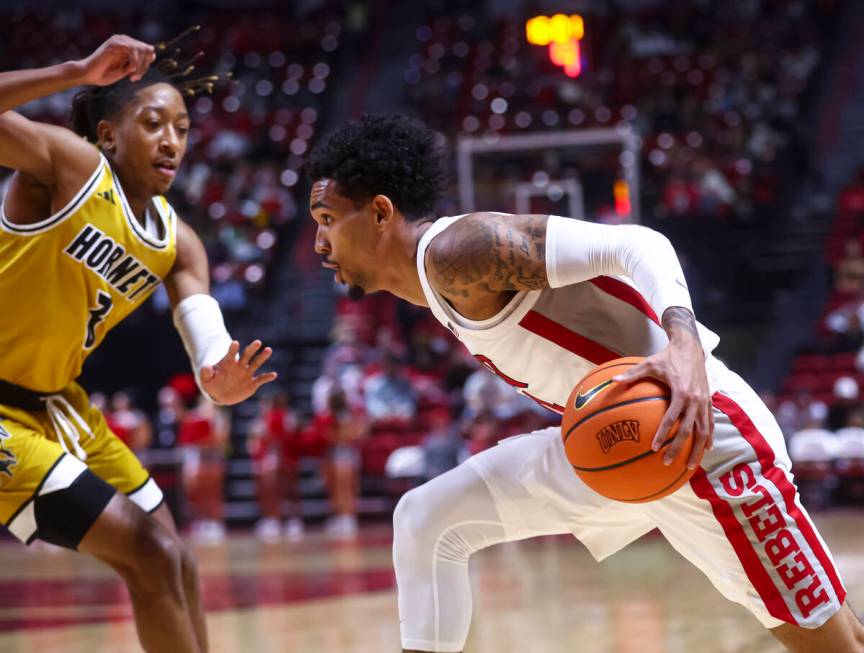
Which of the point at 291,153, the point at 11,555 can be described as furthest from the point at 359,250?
the point at 291,153

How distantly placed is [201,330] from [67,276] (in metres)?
0.46

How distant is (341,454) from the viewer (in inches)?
435

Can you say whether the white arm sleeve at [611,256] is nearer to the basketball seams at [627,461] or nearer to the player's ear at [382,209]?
the basketball seams at [627,461]

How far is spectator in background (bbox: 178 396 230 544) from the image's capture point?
1137 cm

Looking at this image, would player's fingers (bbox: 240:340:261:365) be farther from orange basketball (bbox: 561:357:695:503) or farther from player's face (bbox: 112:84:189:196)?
orange basketball (bbox: 561:357:695:503)

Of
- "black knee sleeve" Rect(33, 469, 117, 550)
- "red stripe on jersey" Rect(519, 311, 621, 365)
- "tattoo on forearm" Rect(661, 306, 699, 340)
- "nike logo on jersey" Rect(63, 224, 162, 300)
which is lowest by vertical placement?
"black knee sleeve" Rect(33, 469, 117, 550)

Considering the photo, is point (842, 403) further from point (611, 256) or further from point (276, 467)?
point (611, 256)

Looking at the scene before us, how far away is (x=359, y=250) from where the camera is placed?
3088mm

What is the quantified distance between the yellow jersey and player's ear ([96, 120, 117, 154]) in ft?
0.57

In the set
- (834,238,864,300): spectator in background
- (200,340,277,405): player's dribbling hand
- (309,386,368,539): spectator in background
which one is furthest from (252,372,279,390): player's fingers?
(834,238,864,300): spectator in background

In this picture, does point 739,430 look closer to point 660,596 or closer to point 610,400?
point 610,400

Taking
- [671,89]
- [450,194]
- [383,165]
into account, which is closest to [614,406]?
[383,165]

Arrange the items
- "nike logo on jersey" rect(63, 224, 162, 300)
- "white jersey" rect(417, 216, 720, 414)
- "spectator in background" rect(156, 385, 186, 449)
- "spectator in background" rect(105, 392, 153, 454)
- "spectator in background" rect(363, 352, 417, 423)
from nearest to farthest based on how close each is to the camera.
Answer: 1. "white jersey" rect(417, 216, 720, 414)
2. "nike logo on jersey" rect(63, 224, 162, 300)
3. "spectator in background" rect(105, 392, 153, 454)
4. "spectator in background" rect(363, 352, 417, 423)
5. "spectator in background" rect(156, 385, 186, 449)

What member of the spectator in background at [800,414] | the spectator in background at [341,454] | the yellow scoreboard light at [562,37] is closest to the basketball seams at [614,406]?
the spectator in background at [341,454]
